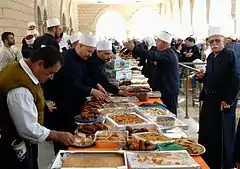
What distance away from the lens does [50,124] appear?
428cm

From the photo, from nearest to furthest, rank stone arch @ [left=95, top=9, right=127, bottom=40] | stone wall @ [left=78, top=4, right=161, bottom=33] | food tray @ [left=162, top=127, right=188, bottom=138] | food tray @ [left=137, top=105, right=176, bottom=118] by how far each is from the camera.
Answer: food tray @ [left=162, top=127, right=188, bottom=138]
food tray @ [left=137, top=105, right=176, bottom=118]
stone wall @ [left=78, top=4, right=161, bottom=33]
stone arch @ [left=95, top=9, right=127, bottom=40]

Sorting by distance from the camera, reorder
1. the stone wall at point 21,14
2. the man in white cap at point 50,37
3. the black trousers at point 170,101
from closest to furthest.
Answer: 1. the black trousers at point 170,101
2. the man in white cap at point 50,37
3. the stone wall at point 21,14

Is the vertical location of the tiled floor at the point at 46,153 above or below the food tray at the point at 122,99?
below

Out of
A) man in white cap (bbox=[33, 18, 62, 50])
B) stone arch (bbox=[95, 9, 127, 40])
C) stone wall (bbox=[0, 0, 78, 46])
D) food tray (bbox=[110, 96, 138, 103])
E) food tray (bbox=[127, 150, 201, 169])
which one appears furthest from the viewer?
stone arch (bbox=[95, 9, 127, 40])

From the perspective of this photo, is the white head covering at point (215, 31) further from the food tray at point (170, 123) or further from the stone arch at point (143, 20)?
the stone arch at point (143, 20)

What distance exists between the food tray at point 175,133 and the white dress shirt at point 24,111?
3.42ft

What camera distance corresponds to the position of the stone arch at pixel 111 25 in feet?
101

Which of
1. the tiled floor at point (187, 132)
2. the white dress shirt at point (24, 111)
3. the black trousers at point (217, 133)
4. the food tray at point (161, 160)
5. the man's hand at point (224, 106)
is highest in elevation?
the white dress shirt at point (24, 111)

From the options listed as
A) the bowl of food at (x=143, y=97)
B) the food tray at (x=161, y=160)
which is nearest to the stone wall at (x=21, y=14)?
the bowl of food at (x=143, y=97)

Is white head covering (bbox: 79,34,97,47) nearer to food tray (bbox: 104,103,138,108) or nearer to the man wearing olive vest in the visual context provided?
food tray (bbox: 104,103,138,108)

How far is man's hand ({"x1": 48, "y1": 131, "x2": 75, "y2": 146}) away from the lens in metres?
2.69

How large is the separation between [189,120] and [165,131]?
447 cm

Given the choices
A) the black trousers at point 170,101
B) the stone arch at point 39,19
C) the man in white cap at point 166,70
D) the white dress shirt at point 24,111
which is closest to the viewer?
the white dress shirt at point 24,111

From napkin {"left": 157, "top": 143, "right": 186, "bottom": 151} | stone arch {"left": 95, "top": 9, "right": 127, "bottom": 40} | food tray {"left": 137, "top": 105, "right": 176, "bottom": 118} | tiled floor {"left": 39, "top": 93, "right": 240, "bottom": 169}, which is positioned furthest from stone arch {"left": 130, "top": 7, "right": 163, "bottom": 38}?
napkin {"left": 157, "top": 143, "right": 186, "bottom": 151}
